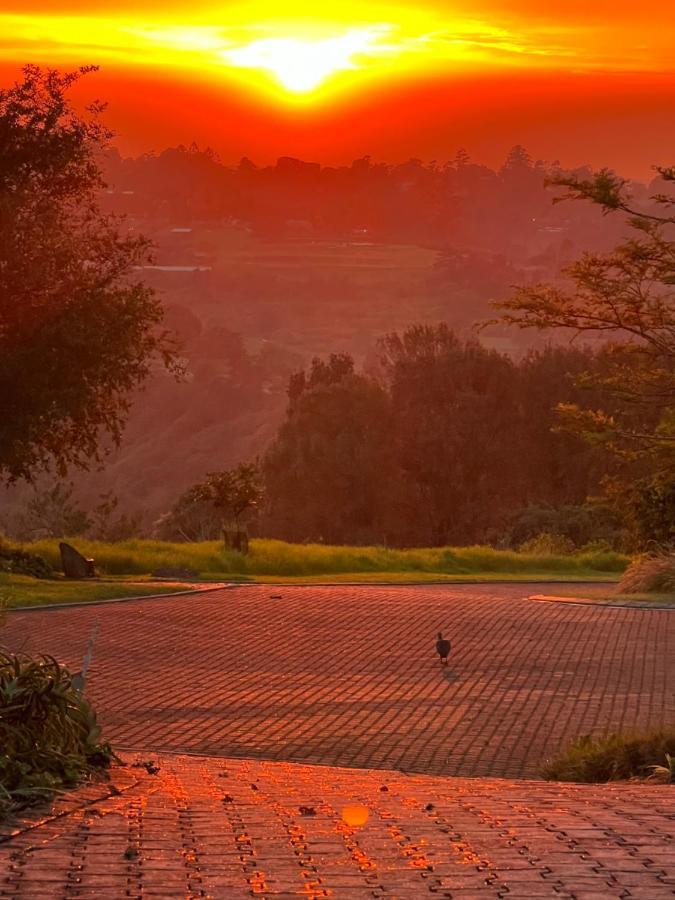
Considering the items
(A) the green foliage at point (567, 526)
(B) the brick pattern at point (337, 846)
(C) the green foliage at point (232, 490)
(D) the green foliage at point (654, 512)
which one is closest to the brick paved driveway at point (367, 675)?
(B) the brick pattern at point (337, 846)

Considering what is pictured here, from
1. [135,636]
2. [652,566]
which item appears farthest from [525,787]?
[652,566]

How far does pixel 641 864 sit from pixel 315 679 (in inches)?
349

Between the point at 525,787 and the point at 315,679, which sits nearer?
the point at 525,787

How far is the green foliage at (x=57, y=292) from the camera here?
22.6 meters

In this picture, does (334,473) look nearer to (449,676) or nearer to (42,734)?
(449,676)

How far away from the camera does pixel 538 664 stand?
1541 centimetres

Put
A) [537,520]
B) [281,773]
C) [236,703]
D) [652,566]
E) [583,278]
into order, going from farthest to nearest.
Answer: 1. [537,520]
2. [652,566]
3. [583,278]
4. [236,703]
5. [281,773]

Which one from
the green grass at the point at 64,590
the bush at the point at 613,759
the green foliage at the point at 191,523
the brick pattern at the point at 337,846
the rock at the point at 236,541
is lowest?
the green foliage at the point at 191,523

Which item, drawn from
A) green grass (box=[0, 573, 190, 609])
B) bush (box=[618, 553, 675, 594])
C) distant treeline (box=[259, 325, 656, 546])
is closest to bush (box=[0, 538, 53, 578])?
green grass (box=[0, 573, 190, 609])

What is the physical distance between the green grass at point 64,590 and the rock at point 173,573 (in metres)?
2.60

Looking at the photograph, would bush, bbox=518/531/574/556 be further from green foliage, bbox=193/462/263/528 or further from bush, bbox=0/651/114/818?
bush, bbox=0/651/114/818

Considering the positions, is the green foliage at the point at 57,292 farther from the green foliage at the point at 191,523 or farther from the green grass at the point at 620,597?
the green foliage at the point at 191,523

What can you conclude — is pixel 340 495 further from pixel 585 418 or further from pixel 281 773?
pixel 281 773

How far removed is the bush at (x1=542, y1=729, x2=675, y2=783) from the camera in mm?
9797
